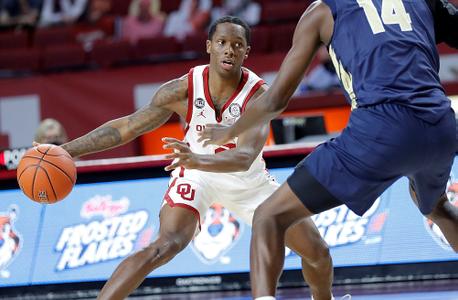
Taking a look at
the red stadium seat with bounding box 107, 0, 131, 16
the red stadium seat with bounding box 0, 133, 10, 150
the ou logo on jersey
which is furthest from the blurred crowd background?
the ou logo on jersey

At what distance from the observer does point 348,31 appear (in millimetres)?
4426

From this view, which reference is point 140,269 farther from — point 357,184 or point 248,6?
point 248,6

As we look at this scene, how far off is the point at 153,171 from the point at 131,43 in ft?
19.3

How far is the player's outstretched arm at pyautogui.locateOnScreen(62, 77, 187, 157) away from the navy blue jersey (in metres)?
1.62

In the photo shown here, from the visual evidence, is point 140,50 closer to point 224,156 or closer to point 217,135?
point 224,156

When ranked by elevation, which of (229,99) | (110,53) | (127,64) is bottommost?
(127,64)

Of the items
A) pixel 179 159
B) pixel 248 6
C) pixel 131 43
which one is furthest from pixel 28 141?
pixel 179 159

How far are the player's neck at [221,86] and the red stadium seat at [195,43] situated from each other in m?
7.33

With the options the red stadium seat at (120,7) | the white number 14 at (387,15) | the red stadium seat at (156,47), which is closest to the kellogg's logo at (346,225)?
the white number 14 at (387,15)

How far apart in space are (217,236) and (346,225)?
1094mm

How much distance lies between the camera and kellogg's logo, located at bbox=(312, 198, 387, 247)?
7723 mm

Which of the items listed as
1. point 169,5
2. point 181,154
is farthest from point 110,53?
point 181,154

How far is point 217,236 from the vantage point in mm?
7902

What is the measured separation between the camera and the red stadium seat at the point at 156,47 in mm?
13508
